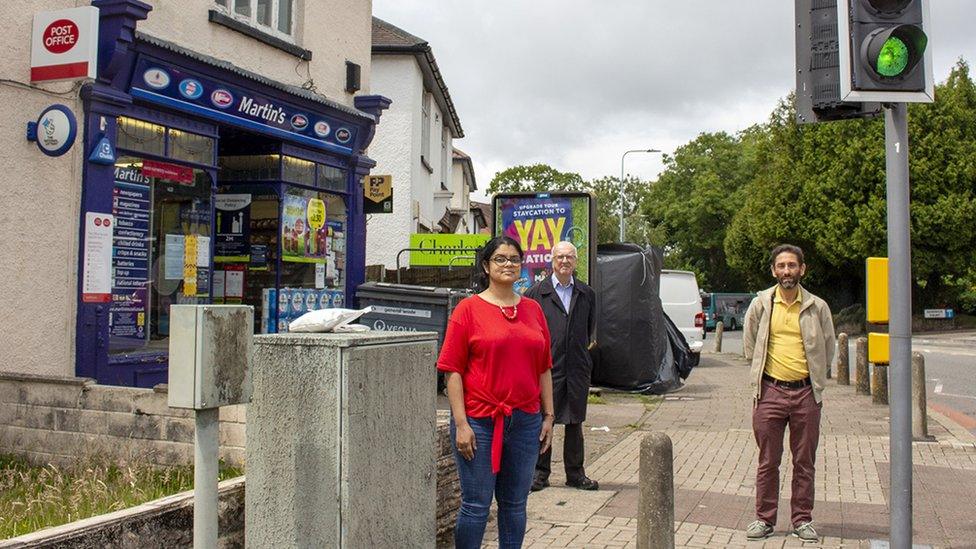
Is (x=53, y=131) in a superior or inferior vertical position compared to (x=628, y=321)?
superior

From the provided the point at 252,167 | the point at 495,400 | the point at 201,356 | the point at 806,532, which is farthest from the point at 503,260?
the point at 252,167

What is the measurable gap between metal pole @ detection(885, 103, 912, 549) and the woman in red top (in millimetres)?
1783

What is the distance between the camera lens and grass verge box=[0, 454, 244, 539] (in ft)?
15.6

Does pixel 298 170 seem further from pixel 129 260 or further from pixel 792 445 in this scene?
→ pixel 792 445

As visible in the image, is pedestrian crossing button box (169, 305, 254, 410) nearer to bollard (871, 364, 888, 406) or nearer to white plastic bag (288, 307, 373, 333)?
white plastic bag (288, 307, 373, 333)

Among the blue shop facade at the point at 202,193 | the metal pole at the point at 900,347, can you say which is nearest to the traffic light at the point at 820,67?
the metal pole at the point at 900,347

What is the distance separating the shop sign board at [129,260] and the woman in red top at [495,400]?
564 cm

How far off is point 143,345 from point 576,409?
187 inches

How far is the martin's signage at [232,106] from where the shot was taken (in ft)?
31.5

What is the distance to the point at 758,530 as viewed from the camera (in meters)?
6.14

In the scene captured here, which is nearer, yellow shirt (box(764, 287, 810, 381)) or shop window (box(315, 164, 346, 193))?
yellow shirt (box(764, 287, 810, 381))

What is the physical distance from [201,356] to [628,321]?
11036 millimetres

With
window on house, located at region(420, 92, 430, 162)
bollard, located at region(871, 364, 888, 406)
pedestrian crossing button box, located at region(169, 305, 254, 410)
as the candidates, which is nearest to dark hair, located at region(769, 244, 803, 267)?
pedestrian crossing button box, located at region(169, 305, 254, 410)

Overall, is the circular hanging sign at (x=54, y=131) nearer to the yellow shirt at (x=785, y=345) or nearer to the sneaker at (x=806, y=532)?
the yellow shirt at (x=785, y=345)
